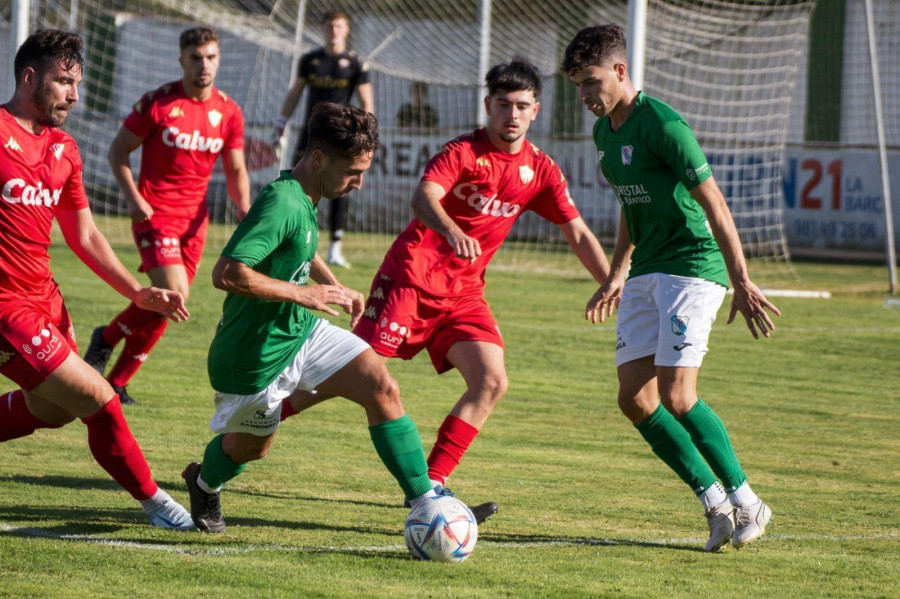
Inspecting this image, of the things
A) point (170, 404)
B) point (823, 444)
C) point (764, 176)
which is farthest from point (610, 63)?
point (764, 176)

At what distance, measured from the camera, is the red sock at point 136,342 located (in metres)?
7.83

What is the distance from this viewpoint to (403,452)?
15.9ft

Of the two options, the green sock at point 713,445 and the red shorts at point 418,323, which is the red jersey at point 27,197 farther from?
the green sock at point 713,445

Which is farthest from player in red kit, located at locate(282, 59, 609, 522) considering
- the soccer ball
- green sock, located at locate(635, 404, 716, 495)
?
the soccer ball

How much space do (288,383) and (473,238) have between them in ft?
4.53

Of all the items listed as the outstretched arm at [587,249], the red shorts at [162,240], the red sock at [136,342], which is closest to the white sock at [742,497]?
the outstretched arm at [587,249]

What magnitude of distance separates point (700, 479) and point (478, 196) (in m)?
1.79

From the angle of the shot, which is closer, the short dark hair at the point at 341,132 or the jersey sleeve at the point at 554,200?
the short dark hair at the point at 341,132

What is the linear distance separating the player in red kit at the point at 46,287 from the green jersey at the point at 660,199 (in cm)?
192

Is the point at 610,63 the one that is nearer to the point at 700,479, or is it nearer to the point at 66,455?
the point at 700,479

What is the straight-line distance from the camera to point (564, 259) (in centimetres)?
1850

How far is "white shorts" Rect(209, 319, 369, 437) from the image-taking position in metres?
4.79

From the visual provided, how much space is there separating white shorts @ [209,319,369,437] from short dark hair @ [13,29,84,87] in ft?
4.59

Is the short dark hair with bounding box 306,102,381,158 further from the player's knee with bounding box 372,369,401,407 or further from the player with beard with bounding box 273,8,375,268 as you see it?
the player with beard with bounding box 273,8,375,268
